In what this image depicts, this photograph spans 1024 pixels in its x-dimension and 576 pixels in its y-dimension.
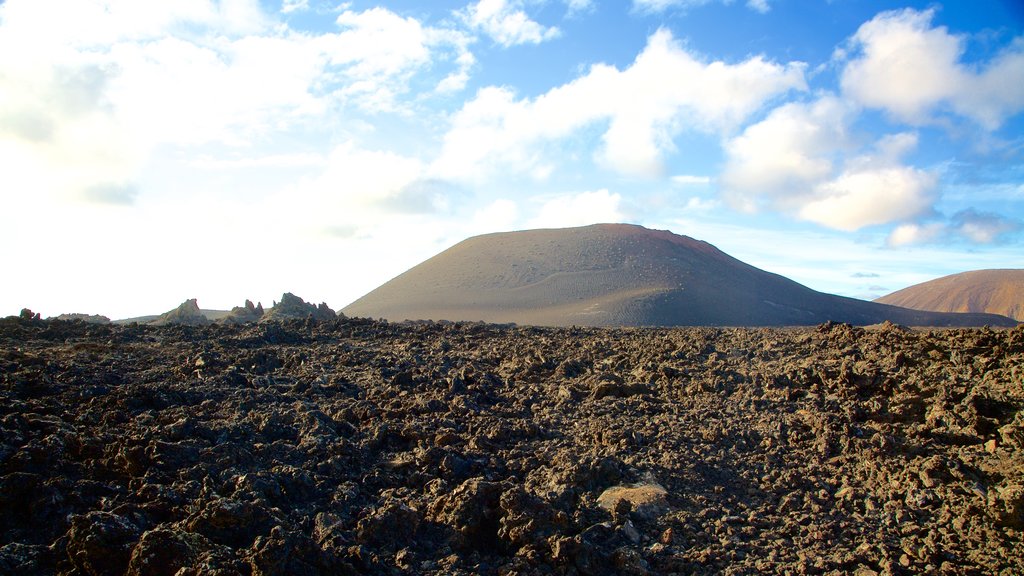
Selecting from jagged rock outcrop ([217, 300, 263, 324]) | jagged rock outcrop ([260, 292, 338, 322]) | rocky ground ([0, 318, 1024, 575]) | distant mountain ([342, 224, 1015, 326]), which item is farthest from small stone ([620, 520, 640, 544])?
distant mountain ([342, 224, 1015, 326])

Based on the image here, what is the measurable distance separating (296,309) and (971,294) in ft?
235

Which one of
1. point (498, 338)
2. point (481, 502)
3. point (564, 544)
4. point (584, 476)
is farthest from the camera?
point (498, 338)

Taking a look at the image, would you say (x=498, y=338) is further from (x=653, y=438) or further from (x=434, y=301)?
(x=434, y=301)

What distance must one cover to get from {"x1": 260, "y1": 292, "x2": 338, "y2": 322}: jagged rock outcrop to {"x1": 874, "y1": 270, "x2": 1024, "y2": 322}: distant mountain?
2542 inches

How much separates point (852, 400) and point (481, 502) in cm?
412

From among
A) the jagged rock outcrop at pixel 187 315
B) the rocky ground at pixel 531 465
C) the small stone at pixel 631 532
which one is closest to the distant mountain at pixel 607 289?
the jagged rock outcrop at pixel 187 315

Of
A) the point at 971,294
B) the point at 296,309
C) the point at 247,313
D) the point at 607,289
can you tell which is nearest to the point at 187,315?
the point at 247,313

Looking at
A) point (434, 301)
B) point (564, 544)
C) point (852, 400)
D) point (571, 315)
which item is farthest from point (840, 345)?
point (434, 301)

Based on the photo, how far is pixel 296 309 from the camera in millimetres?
21344

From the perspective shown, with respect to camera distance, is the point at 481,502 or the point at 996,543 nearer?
the point at 996,543

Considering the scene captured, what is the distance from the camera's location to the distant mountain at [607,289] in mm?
46906

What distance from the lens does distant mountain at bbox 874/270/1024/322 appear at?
6550 centimetres

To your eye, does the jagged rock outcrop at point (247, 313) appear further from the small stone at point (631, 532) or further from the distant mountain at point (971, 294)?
the distant mountain at point (971, 294)

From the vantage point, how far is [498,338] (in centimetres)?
1293
